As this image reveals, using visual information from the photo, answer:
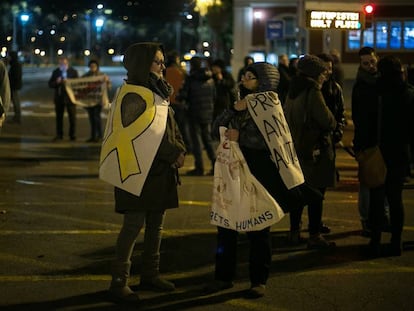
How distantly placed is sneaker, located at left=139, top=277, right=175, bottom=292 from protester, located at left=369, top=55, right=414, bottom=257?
2.13 meters

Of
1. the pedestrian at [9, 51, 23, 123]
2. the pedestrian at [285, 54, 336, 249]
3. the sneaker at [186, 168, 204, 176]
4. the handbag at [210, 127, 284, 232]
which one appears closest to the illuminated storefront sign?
the sneaker at [186, 168, 204, 176]

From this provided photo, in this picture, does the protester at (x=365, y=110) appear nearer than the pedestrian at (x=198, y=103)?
Yes

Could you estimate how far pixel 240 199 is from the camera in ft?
20.4

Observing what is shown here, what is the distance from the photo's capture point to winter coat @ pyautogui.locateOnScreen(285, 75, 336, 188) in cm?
756

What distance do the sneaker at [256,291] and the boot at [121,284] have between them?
85 centimetres

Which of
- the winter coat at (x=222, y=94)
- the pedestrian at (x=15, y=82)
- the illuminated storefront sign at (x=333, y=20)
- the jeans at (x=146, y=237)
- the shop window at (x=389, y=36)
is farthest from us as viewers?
the shop window at (x=389, y=36)

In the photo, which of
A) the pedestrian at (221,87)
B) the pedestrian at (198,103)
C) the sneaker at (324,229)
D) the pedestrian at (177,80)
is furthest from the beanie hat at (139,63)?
the pedestrian at (177,80)

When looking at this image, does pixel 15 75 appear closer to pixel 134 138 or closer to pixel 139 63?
pixel 139 63

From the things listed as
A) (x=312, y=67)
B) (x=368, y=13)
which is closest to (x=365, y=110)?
(x=312, y=67)

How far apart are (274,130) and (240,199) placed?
1.89ft

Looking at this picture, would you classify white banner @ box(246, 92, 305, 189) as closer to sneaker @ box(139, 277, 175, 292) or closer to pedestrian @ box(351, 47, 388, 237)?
sneaker @ box(139, 277, 175, 292)

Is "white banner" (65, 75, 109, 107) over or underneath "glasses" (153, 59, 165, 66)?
underneath

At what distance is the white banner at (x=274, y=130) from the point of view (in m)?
6.21

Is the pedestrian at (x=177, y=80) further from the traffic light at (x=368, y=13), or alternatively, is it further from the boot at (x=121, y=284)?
the boot at (x=121, y=284)
